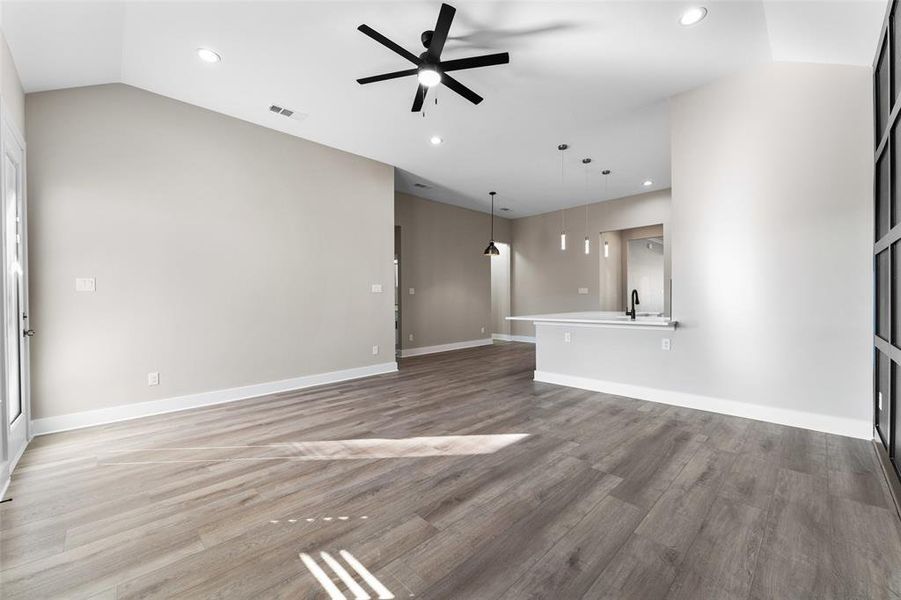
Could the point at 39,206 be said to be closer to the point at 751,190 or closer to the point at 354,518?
the point at 354,518

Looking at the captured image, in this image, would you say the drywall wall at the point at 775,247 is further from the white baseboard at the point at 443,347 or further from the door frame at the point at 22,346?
the door frame at the point at 22,346

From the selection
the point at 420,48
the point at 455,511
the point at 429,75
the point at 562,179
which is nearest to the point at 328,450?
the point at 455,511

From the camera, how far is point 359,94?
365 cm

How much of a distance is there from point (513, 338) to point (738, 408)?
6.32 meters

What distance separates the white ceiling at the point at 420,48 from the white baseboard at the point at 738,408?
2794 mm

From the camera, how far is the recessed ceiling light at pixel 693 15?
8.30ft

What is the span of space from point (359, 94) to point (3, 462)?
379 centimetres

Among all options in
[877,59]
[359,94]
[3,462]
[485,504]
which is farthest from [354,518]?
[877,59]

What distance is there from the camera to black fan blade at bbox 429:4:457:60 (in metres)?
2.27

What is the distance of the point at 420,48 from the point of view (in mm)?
2998

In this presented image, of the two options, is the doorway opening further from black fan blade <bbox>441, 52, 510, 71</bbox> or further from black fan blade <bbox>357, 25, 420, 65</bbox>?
black fan blade <bbox>357, 25, 420, 65</bbox>

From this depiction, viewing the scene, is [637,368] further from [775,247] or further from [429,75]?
[429,75]

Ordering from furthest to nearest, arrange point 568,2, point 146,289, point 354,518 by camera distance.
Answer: point 146,289
point 568,2
point 354,518

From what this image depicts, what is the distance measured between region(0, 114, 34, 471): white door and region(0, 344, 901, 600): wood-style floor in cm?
26
